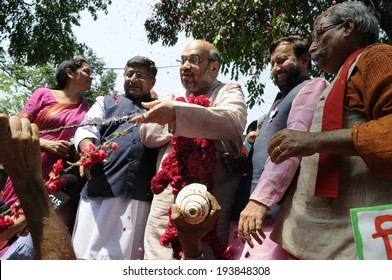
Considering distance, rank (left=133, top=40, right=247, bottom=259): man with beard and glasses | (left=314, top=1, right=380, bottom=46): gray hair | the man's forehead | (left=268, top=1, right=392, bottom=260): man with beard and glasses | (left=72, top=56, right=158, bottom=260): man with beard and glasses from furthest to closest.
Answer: (left=72, top=56, right=158, bottom=260): man with beard and glasses < the man's forehead < (left=133, top=40, right=247, bottom=259): man with beard and glasses < (left=314, top=1, right=380, bottom=46): gray hair < (left=268, top=1, right=392, bottom=260): man with beard and glasses

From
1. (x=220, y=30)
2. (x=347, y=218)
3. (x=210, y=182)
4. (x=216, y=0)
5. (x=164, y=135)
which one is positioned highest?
(x=216, y=0)

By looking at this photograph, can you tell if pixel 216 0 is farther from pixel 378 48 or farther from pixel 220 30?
pixel 378 48

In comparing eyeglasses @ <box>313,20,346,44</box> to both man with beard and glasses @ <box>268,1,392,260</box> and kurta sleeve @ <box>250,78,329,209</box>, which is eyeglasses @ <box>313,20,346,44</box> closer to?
man with beard and glasses @ <box>268,1,392,260</box>

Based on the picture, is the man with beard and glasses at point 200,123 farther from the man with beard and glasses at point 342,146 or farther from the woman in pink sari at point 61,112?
the woman in pink sari at point 61,112

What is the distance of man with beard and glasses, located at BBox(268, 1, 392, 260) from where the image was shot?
212cm

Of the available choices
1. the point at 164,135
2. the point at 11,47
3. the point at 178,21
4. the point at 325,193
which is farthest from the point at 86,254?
the point at 11,47

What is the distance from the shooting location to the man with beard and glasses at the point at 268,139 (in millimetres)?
2543

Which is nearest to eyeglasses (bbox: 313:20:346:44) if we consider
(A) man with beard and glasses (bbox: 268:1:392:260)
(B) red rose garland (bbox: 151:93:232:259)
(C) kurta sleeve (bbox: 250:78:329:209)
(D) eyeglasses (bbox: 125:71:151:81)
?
(A) man with beard and glasses (bbox: 268:1:392:260)

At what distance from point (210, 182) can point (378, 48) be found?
123cm

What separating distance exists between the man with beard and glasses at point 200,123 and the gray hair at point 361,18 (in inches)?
33.6

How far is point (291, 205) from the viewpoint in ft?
8.38

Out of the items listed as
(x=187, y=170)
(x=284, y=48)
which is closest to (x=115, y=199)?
(x=187, y=170)

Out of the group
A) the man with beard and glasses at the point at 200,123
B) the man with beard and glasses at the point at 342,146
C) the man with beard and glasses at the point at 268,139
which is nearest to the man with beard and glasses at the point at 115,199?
the man with beard and glasses at the point at 200,123

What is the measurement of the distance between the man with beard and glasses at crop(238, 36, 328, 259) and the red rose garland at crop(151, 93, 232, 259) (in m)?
0.20
